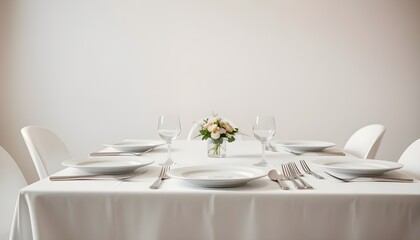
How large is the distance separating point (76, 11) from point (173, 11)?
35.4 inches

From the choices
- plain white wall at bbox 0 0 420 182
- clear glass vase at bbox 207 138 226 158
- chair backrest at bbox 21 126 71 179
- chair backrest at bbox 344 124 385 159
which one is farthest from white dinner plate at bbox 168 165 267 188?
plain white wall at bbox 0 0 420 182

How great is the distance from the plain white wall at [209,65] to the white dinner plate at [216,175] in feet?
8.33

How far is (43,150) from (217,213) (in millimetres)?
1411

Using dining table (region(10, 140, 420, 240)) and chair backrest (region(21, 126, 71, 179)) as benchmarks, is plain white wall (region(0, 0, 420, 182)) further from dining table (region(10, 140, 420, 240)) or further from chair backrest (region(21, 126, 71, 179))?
dining table (region(10, 140, 420, 240))

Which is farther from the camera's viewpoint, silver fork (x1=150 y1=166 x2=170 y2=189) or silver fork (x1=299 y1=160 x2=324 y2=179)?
silver fork (x1=299 y1=160 x2=324 y2=179)

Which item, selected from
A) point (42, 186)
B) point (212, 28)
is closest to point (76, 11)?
point (212, 28)

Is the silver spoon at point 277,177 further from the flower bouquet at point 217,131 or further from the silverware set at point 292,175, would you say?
the flower bouquet at point 217,131

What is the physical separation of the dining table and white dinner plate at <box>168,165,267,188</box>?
0.07 ft

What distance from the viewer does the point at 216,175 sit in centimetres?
134

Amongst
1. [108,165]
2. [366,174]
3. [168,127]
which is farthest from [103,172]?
[366,174]

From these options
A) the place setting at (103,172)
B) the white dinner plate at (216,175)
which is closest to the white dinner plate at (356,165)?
the white dinner plate at (216,175)

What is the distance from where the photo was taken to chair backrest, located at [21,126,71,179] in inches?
82.3

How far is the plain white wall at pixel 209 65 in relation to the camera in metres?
3.92

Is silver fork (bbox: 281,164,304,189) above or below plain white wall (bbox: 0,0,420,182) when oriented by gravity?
below
